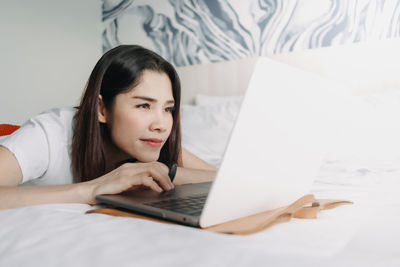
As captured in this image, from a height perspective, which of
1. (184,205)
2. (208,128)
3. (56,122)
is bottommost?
(208,128)

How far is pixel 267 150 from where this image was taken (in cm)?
47

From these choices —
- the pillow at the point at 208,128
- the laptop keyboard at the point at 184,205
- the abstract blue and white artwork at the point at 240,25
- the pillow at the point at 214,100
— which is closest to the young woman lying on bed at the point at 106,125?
the laptop keyboard at the point at 184,205

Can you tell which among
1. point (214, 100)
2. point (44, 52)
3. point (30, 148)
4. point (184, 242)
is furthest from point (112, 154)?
point (44, 52)

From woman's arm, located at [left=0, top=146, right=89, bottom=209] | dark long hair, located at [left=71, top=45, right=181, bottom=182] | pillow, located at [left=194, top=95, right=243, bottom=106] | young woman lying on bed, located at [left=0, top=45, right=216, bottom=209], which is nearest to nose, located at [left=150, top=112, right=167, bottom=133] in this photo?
young woman lying on bed, located at [left=0, top=45, right=216, bottom=209]

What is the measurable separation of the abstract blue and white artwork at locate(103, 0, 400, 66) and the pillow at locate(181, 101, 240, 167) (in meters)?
0.57

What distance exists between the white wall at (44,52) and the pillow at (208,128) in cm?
103

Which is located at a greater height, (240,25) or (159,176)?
(240,25)

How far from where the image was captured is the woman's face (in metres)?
1.07

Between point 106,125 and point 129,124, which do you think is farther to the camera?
point 106,125

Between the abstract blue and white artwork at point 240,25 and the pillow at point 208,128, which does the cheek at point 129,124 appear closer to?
the pillow at point 208,128

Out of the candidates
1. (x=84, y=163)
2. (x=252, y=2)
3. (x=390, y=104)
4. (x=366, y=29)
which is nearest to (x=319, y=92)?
(x=84, y=163)

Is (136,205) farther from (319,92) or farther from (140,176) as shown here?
(319,92)

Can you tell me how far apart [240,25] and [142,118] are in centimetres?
157

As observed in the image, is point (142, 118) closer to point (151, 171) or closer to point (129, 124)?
point (129, 124)
